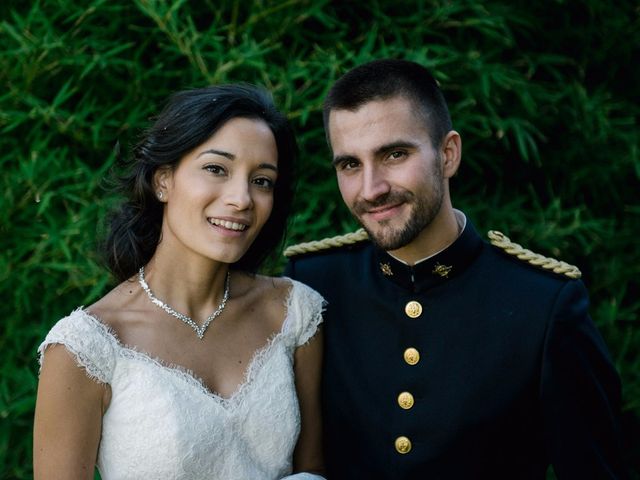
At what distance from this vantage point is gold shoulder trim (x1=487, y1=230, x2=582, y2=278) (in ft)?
7.89

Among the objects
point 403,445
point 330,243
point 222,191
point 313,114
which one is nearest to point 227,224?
point 222,191

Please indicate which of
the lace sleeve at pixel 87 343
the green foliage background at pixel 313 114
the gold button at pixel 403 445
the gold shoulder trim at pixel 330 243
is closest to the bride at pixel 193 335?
the lace sleeve at pixel 87 343

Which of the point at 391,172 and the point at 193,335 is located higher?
the point at 391,172

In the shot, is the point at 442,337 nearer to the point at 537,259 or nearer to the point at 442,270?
the point at 442,270

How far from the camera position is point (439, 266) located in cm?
240

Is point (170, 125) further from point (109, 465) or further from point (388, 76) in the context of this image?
point (109, 465)

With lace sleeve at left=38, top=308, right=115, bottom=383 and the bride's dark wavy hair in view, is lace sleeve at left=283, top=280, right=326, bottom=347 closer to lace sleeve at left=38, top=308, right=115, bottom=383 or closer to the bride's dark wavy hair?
the bride's dark wavy hair

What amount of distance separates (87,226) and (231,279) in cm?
62

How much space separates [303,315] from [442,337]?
390 millimetres

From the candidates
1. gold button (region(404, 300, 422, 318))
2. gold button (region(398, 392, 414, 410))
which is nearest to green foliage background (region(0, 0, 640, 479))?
gold button (region(404, 300, 422, 318))

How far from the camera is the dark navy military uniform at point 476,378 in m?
2.31

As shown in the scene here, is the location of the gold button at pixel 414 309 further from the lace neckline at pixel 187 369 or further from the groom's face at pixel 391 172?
the lace neckline at pixel 187 369

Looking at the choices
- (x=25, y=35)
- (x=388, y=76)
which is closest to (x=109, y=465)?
(x=388, y=76)

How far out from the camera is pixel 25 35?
3.00 meters
